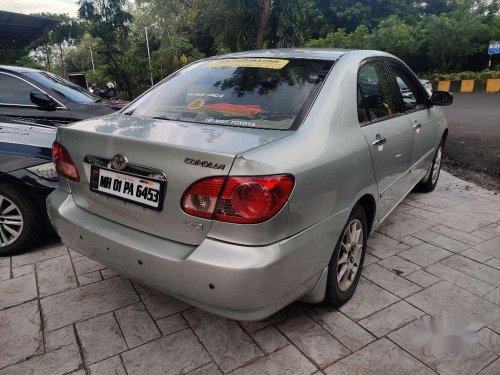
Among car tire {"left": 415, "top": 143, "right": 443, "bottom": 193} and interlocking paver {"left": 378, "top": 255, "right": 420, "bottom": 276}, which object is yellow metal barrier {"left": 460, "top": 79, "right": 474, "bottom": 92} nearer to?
car tire {"left": 415, "top": 143, "right": 443, "bottom": 193}

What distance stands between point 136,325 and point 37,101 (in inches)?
114

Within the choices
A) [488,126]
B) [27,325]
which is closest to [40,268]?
[27,325]

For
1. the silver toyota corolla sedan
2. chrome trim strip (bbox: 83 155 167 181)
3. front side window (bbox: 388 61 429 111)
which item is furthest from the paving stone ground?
front side window (bbox: 388 61 429 111)

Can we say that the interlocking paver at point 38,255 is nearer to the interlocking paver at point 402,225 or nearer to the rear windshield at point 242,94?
the rear windshield at point 242,94

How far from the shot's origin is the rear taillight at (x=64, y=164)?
2.33m

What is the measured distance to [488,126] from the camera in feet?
30.5

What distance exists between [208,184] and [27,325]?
1538 mm


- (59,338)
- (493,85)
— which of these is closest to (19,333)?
(59,338)

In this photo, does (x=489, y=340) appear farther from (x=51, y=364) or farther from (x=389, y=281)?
(x=51, y=364)

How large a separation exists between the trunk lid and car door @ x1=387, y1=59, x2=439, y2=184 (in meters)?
1.90

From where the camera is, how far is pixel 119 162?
6.73 ft

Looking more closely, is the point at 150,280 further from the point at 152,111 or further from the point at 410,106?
the point at 410,106

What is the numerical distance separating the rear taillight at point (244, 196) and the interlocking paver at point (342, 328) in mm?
967

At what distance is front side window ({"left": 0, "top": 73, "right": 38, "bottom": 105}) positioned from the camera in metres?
4.22
